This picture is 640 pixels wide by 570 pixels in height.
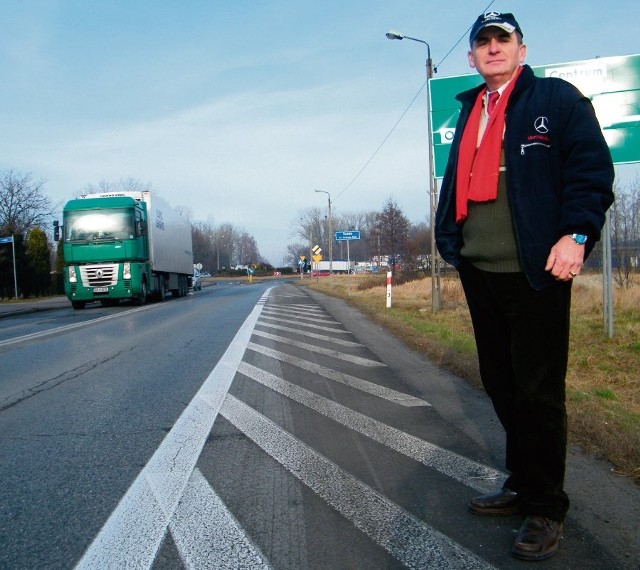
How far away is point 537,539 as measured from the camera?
8.10ft

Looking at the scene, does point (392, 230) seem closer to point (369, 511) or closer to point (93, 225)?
point (93, 225)

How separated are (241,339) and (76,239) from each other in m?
12.9

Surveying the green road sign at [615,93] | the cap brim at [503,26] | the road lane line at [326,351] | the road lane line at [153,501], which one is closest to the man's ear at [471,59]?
the cap brim at [503,26]

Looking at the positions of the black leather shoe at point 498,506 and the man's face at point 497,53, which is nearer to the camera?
the man's face at point 497,53

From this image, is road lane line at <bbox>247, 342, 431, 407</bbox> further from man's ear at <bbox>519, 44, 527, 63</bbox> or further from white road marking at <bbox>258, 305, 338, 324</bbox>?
white road marking at <bbox>258, 305, 338, 324</bbox>

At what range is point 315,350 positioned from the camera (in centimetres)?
892

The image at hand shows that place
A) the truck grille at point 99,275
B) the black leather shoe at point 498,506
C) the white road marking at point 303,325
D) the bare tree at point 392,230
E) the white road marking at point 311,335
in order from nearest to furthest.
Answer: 1. the black leather shoe at point 498,506
2. the white road marking at point 311,335
3. the white road marking at point 303,325
4. the truck grille at point 99,275
5. the bare tree at point 392,230

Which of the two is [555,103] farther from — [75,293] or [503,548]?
[75,293]

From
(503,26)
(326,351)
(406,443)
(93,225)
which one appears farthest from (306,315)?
(503,26)

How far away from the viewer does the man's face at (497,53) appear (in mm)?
2676

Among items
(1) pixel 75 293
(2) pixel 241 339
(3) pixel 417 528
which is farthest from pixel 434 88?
(1) pixel 75 293

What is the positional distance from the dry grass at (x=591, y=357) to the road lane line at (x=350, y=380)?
3.28ft

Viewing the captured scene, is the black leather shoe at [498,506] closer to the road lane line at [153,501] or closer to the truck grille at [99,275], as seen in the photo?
the road lane line at [153,501]

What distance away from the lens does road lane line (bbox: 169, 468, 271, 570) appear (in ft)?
8.11
